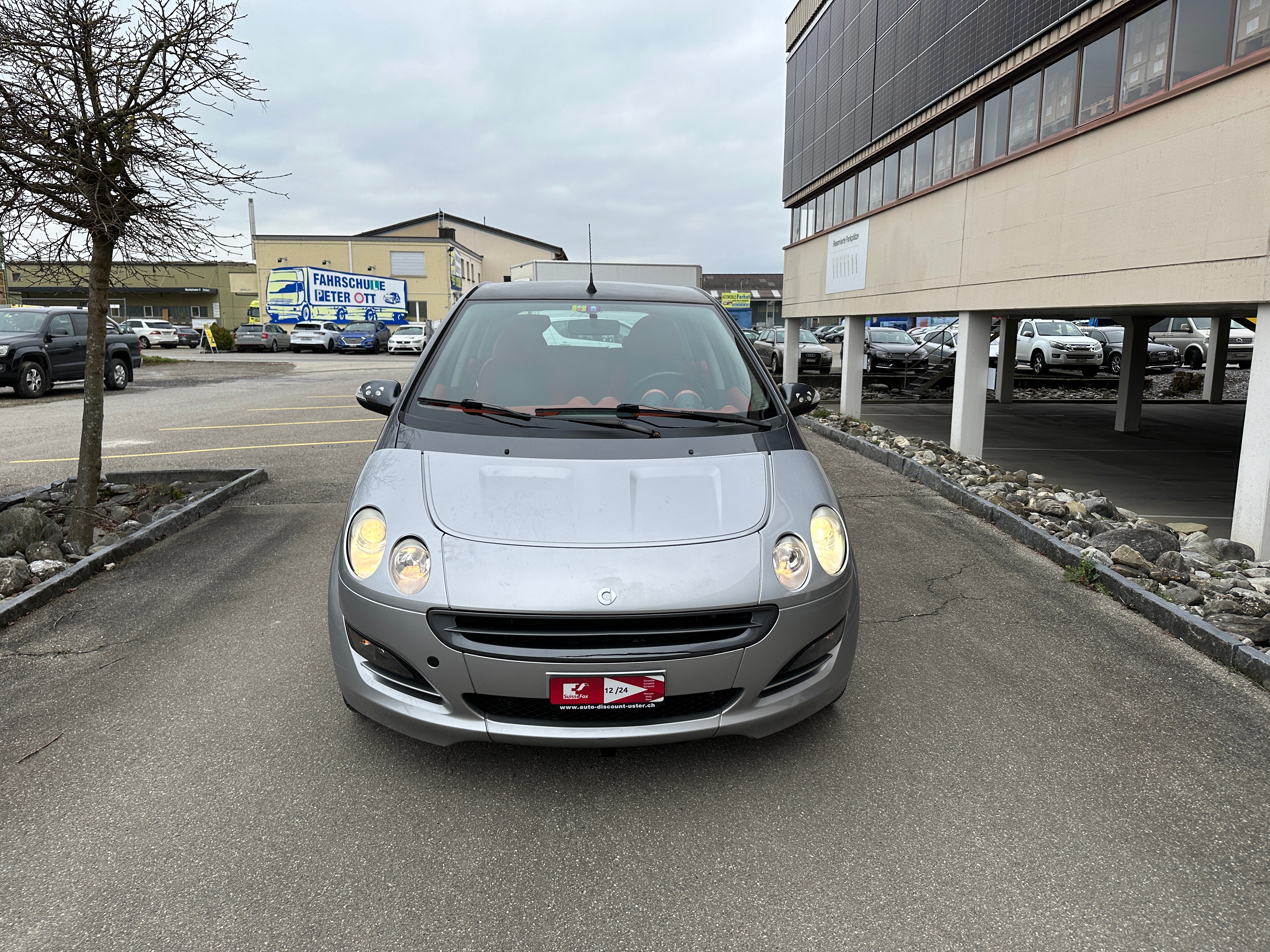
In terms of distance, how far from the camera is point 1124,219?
7426 millimetres

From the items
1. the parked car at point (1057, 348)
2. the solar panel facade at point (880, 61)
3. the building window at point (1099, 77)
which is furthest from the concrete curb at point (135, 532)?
the parked car at point (1057, 348)

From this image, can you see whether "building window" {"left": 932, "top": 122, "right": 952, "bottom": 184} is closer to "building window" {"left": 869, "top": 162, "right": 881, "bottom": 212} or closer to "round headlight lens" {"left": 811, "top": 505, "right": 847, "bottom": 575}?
"building window" {"left": 869, "top": 162, "right": 881, "bottom": 212}

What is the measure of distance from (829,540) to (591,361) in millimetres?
1508

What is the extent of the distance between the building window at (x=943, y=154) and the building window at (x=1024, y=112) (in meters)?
1.48

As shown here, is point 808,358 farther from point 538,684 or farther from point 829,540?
point 538,684

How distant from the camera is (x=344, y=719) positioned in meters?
3.44

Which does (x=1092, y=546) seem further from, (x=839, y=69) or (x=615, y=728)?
(x=839, y=69)

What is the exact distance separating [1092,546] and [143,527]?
6.67m

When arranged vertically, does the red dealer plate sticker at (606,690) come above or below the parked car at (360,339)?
below

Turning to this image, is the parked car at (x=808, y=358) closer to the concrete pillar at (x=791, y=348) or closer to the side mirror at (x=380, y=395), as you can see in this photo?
the concrete pillar at (x=791, y=348)

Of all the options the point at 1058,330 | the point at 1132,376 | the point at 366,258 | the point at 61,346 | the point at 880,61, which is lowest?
the point at 1132,376

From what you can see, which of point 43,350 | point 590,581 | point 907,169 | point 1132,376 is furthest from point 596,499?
point 43,350

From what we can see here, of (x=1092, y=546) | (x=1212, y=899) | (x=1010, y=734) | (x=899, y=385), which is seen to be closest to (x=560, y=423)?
(x=1010, y=734)

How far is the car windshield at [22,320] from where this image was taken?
1645 cm
